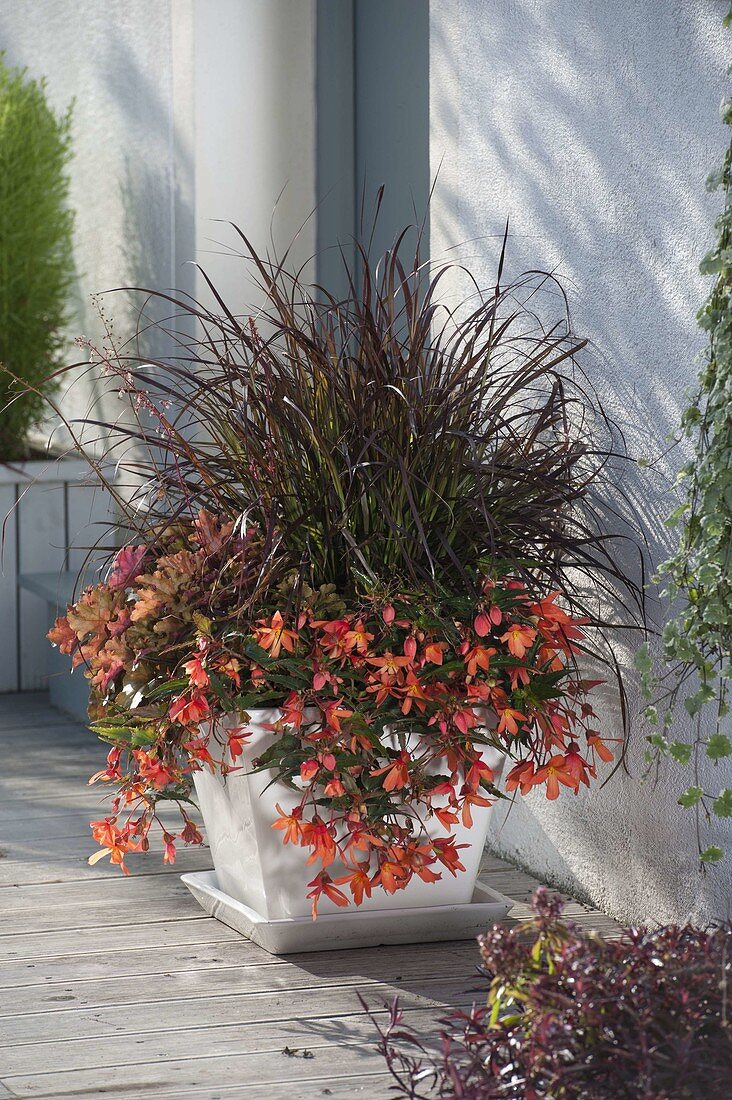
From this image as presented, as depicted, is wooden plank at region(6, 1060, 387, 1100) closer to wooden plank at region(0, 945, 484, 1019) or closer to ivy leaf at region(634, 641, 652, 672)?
wooden plank at region(0, 945, 484, 1019)

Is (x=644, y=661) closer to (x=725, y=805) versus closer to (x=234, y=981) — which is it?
(x=725, y=805)

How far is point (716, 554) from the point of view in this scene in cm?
182

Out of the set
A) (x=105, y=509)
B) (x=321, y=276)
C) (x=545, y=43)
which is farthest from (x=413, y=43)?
(x=105, y=509)

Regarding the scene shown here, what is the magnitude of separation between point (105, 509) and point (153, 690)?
99.7 inches

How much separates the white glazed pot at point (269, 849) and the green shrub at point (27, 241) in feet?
9.38

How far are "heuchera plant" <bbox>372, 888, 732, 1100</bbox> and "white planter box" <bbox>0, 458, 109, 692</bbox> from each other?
124 inches

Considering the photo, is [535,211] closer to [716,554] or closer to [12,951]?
[716,554]

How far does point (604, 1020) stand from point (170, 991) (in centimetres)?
96

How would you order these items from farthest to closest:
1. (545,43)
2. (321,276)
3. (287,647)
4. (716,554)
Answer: (321,276), (545,43), (287,647), (716,554)

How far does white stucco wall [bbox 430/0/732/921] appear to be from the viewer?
218 centimetres

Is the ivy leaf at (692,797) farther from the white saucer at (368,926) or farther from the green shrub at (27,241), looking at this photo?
the green shrub at (27,241)

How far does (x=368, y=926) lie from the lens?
2.27 metres

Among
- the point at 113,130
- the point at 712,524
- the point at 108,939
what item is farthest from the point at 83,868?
the point at 113,130

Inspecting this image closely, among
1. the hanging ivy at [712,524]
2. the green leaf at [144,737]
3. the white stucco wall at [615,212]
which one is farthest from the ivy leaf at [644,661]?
the green leaf at [144,737]
